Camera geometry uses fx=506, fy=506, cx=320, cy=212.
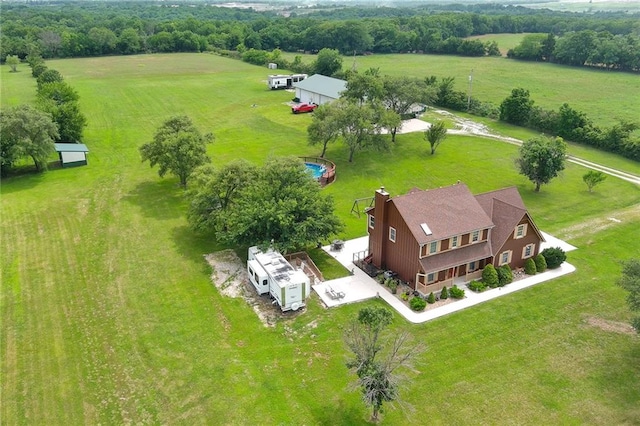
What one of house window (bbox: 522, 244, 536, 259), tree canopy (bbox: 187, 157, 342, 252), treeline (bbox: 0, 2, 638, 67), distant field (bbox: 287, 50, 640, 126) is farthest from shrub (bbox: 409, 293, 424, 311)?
treeline (bbox: 0, 2, 638, 67)

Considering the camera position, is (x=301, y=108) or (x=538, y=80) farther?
(x=538, y=80)

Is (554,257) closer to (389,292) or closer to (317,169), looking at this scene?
(389,292)

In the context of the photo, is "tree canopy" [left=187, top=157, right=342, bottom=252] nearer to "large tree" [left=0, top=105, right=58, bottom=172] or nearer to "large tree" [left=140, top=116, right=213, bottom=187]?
"large tree" [left=140, top=116, right=213, bottom=187]

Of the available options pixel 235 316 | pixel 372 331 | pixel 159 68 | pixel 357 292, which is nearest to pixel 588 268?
pixel 357 292

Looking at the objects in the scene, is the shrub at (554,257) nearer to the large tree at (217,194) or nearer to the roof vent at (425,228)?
the roof vent at (425,228)

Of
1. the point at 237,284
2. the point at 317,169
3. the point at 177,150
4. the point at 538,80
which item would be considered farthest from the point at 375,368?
the point at 538,80
